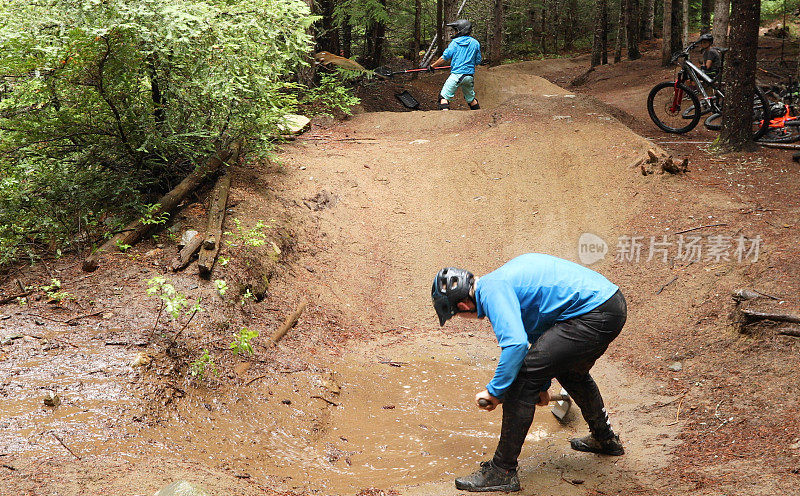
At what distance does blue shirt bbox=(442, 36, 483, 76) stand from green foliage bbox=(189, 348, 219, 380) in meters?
9.46

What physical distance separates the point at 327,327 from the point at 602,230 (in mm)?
4204

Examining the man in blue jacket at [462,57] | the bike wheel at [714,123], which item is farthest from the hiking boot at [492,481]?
the man in blue jacket at [462,57]

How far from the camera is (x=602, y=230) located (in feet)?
26.6

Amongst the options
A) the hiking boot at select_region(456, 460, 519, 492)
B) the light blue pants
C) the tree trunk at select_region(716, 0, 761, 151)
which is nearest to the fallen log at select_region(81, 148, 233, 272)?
the hiking boot at select_region(456, 460, 519, 492)

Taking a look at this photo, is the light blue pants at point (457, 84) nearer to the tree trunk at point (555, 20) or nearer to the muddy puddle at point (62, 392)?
the muddy puddle at point (62, 392)

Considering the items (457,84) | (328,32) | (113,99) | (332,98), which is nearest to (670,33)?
(457,84)

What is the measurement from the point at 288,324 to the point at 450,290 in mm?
2956

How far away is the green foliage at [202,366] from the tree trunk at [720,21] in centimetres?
1475

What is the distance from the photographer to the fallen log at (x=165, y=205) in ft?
19.9

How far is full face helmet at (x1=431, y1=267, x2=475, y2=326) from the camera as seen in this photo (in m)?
3.59

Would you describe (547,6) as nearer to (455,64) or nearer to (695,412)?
(455,64)

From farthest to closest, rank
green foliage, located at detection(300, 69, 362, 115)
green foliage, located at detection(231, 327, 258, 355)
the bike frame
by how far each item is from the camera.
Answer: green foliage, located at detection(300, 69, 362, 115), the bike frame, green foliage, located at detection(231, 327, 258, 355)

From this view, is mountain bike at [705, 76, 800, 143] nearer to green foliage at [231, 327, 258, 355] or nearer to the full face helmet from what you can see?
the full face helmet

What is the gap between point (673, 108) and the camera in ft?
39.8
